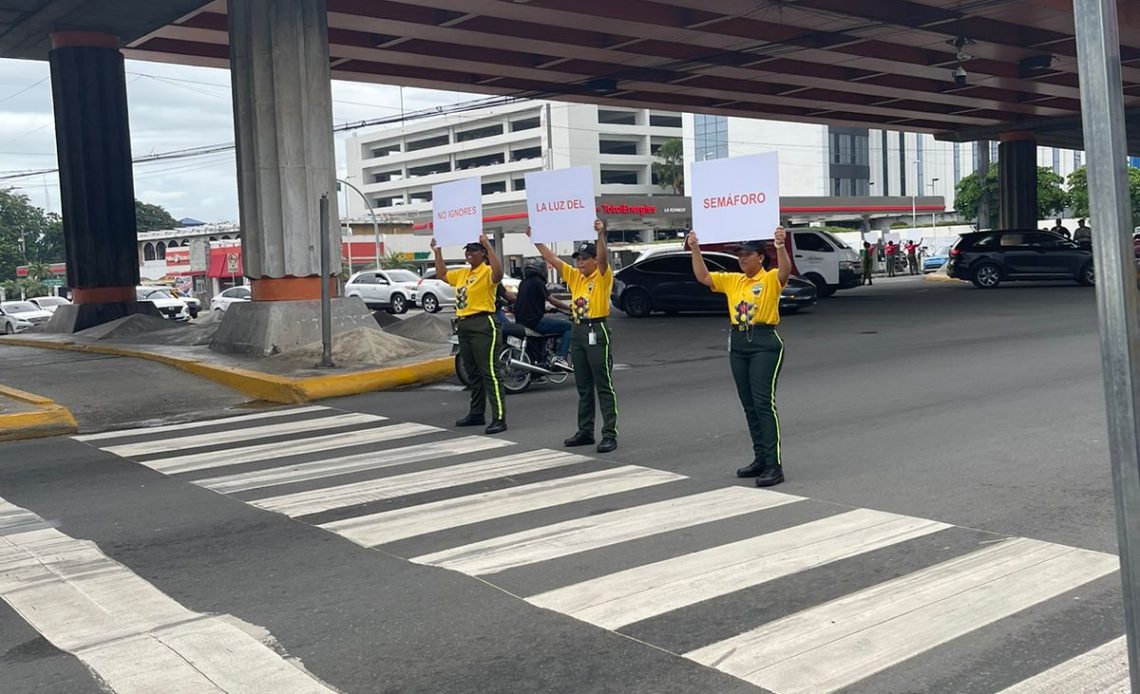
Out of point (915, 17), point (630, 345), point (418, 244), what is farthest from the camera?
point (418, 244)

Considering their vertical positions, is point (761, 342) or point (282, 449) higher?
point (761, 342)

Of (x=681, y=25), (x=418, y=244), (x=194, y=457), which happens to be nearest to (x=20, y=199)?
(x=418, y=244)

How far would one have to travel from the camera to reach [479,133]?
10231 centimetres

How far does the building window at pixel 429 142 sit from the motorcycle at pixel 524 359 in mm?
93974

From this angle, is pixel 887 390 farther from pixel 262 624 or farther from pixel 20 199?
pixel 20 199

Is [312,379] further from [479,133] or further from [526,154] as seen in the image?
[479,133]

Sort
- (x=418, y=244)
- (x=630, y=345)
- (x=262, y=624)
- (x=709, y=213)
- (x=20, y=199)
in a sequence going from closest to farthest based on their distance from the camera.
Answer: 1. (x=262, y=624)
2. (x=709, y=213)
3. (x=630, y=345)
4. (x=418, y=244)
5. (x=20, y=199)

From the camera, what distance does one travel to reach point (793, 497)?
24.0ft

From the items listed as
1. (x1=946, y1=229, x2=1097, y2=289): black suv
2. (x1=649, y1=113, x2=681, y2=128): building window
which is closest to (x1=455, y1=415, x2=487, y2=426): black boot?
(x1=946, y1=229, x2=1097, y2=289): black suv

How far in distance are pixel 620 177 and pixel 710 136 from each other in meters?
9.18

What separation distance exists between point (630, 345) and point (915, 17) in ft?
33.3

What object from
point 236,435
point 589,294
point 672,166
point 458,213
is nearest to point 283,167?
point 458,213

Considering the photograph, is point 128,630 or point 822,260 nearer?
point 128,630

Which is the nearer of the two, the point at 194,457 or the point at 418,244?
the point at 194,457
